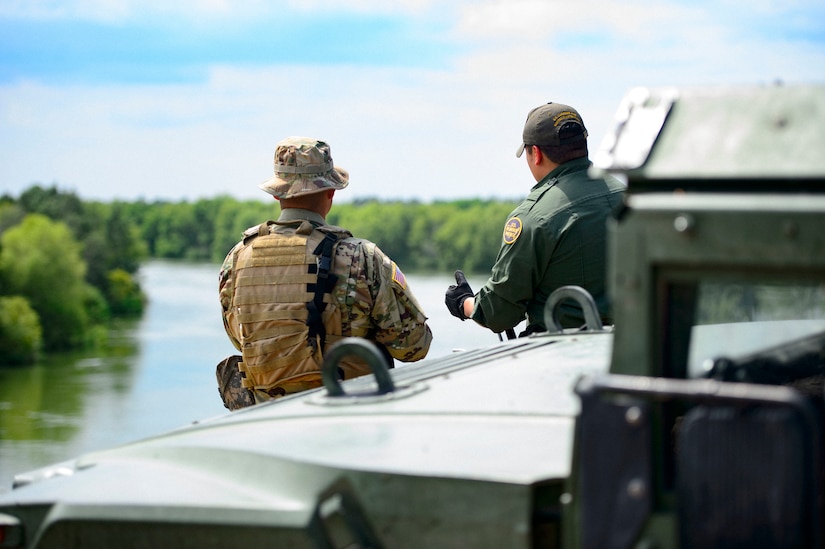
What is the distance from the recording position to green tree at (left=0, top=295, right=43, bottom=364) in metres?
A: 67.1

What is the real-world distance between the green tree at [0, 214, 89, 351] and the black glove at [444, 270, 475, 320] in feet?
233

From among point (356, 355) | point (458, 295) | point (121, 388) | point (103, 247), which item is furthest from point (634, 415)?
point (103, 247)

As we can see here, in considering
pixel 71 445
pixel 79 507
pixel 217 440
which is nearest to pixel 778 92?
pixel 217 440

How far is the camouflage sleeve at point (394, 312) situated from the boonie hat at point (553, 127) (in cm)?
95

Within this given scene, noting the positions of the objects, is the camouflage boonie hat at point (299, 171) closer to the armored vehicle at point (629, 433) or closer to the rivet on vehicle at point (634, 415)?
the armored vehicle at point (629, 433)

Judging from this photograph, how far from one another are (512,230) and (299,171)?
0.98m

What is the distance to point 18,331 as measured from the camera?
224 ft

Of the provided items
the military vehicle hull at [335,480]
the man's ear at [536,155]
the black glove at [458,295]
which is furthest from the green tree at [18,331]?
the military vehicle hull at [335,480]

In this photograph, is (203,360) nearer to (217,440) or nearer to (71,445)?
(71,445)

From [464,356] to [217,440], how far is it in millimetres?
1215

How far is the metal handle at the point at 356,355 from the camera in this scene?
8.64 feet

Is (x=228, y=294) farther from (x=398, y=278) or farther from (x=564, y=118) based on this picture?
(x=564, y=118)

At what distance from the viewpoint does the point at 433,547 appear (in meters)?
2.18

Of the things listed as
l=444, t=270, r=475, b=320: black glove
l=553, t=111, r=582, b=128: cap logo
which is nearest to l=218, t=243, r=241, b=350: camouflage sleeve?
l=444, t=270, r=475, b=320: black glove
